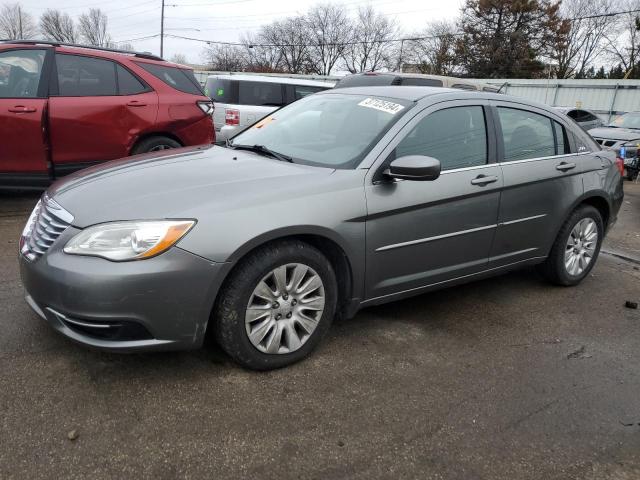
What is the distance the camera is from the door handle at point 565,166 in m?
4.13

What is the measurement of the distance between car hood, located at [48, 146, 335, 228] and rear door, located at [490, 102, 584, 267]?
→ 1496 mm

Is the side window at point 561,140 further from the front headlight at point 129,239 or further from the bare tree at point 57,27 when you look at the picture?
the bare tree at point 57,27

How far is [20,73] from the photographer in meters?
5.49

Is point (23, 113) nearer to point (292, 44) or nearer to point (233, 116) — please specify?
point (233, 116)

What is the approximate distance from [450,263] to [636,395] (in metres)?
1.27

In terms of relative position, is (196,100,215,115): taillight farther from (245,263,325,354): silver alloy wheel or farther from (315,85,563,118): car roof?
(245,263,325,354): silver alloy wheel

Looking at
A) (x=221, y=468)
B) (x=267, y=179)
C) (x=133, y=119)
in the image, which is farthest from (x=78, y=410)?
(x=133, y=119)

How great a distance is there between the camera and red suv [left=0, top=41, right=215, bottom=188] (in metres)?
5.38

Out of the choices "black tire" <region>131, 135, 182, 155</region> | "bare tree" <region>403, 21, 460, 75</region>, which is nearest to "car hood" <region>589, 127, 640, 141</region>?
"black tire" <region>131, 135, 182, 155</region>

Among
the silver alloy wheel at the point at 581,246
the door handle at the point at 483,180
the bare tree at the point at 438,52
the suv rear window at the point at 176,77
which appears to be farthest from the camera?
the bare tree at the point at 438,52

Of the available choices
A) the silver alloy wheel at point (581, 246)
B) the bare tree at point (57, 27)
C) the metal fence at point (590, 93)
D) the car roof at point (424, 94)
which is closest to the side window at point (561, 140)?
the car roof at point (424, 94)

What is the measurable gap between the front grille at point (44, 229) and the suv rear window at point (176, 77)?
12.3 feet

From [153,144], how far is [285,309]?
3.92 meters

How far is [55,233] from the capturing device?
8.71ft
